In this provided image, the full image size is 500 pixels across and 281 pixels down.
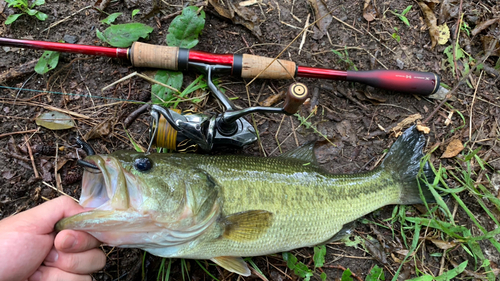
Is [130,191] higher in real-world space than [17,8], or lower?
lower

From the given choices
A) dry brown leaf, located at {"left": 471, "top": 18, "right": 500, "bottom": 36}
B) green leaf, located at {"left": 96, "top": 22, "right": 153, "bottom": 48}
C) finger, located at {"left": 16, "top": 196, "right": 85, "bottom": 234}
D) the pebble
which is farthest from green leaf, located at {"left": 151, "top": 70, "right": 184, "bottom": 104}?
dry brown leaf, located at {"left": 471, "top": 18, "right": 500, "bottom": 36}

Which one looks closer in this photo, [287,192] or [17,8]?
[287,192]

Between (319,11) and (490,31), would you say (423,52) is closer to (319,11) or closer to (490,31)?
(490,31)

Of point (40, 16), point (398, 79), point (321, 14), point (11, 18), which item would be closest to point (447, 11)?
point (398, 79)

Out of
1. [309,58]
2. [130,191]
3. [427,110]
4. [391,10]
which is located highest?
[391,10]

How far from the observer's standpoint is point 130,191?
2.06 metres

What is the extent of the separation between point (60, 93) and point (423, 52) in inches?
159

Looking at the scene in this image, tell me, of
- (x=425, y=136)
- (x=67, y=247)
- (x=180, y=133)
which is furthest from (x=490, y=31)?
(x=67, y=247)

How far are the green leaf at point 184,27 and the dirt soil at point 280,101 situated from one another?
0.52ft

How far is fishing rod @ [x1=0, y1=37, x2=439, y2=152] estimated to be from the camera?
2.48m

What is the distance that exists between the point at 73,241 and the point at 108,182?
1.56 ft

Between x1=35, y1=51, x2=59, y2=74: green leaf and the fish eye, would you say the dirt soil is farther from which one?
the fish eye

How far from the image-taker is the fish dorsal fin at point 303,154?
9.56 feet

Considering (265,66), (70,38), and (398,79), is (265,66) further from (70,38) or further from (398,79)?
(70,38)
